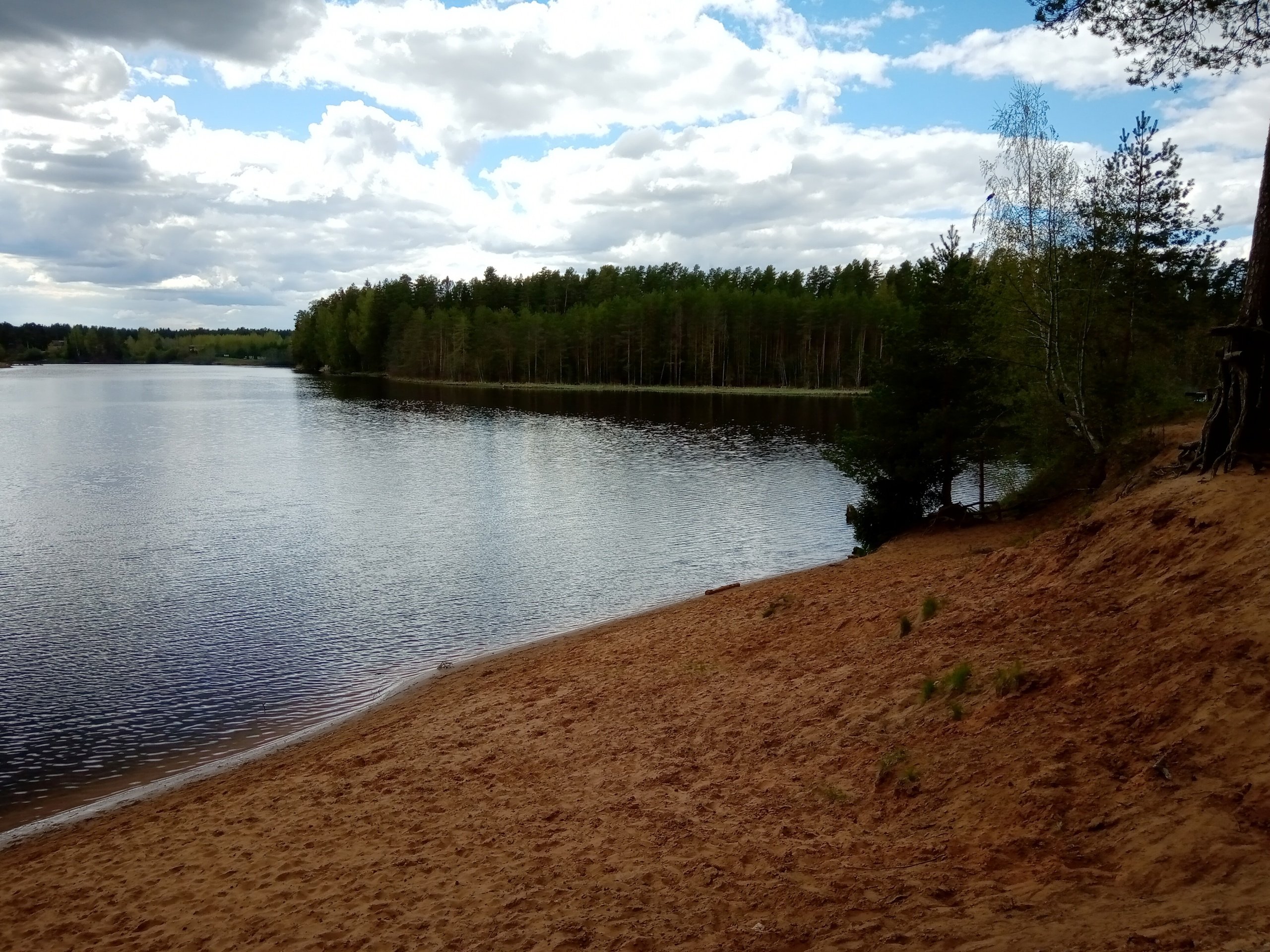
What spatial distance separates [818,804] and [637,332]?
11445 cm

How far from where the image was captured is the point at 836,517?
111 feet

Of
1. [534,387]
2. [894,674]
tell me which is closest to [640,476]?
[894,674]

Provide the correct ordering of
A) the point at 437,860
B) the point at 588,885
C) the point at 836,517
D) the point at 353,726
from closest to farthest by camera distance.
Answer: the point at 588,885 < the point at 437,860 < the point at 353,726 < the point at 836,517

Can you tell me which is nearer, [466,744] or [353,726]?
[466,744]

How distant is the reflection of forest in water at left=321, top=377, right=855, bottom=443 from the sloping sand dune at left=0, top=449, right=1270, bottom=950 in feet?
153

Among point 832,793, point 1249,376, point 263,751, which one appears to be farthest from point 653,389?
point 832,793

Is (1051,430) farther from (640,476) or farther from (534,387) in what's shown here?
(534,387)

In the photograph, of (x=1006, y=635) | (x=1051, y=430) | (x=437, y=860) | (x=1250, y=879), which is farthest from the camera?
(x=1051, y=430)

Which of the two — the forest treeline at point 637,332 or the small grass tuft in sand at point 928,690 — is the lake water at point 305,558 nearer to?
the small grass tuft in sand at point 928,690

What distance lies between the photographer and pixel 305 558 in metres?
26.7

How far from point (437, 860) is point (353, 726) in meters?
6.35

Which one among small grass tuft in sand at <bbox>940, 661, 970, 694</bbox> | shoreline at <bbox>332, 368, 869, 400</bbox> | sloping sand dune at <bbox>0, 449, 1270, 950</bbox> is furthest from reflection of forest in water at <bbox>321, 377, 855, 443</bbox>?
small grass tuft in sand at <bbox>940, 661, 970, 694</bbox>

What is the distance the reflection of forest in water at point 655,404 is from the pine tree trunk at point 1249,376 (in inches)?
1749

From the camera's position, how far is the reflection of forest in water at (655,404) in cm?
7262
